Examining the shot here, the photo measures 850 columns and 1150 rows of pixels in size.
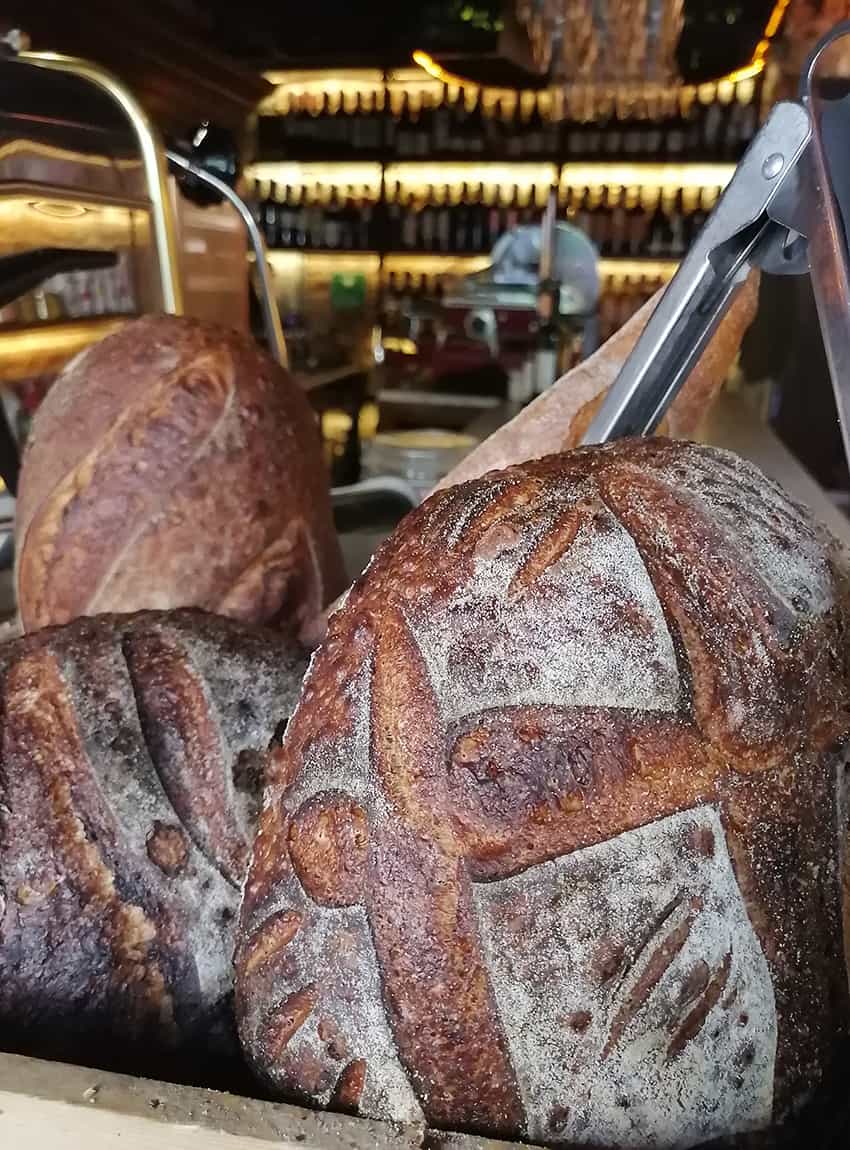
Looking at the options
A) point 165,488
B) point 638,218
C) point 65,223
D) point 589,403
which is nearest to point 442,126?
point 638,218

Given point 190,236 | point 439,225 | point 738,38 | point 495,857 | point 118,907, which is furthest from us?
point 439,225

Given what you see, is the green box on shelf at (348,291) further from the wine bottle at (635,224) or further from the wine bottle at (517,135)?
the wine bottle at (635,224)

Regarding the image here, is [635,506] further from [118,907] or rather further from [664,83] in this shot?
[664,83]

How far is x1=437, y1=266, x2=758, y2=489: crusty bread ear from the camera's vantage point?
42.1 inches

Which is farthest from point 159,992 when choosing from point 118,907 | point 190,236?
point 190,236

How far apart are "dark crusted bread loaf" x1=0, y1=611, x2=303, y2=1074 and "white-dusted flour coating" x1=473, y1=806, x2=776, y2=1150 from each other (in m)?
0.24

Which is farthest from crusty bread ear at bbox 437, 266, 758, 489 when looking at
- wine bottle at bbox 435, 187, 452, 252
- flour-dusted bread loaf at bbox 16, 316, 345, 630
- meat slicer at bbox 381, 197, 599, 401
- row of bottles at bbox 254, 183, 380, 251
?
row of bottles at bbox 254, 183, 380, 251

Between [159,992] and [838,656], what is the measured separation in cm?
48

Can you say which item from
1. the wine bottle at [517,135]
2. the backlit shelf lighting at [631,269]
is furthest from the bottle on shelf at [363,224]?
the backlit shelf lighting at [631,269]

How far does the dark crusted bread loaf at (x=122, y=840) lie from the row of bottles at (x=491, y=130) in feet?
17.9

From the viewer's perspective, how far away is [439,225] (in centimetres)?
611

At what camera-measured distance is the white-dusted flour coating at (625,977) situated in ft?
1.67

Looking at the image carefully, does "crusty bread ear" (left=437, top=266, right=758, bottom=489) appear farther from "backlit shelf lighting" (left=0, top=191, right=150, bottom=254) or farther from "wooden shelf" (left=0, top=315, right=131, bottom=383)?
"backlit shelf lighting" (left=0, top=191, right=150, bottom=254)

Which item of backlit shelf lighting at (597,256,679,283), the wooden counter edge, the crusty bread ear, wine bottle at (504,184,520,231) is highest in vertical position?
the crusty bread ear
